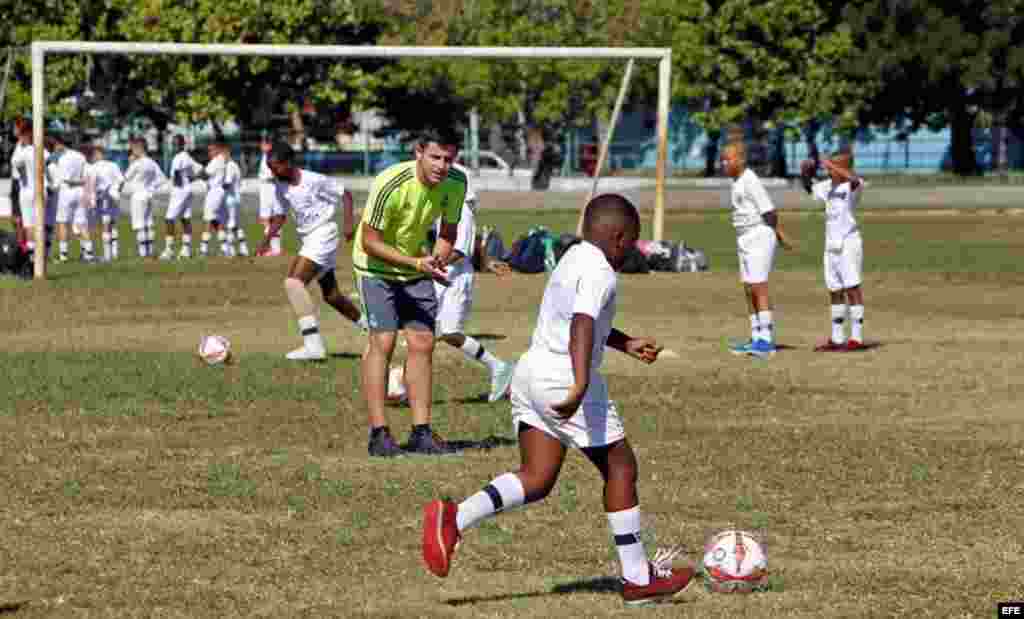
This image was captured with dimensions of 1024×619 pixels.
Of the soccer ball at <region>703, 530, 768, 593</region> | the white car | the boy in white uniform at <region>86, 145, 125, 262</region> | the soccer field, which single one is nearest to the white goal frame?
the boy in white uniform at <region>86, 145, 125, 262</region>

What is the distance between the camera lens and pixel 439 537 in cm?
827

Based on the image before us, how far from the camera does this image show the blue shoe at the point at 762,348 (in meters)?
18.9

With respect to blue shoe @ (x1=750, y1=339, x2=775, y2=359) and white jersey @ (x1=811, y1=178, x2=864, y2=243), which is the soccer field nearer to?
blue shoe @ (x1=750, y1=339, x2=775, y2=359)

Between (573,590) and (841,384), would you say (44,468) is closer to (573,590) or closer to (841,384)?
(573,590)

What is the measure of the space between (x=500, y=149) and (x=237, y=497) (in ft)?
269

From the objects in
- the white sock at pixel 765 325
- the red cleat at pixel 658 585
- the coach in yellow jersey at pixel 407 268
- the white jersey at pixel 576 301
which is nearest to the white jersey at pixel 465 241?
the coach in yellow jersey at pixel 407 268

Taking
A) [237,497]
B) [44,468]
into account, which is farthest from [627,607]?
[44,468]

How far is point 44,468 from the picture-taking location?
12117 millimetres

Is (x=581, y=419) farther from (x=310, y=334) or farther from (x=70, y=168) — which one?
(x=70, y=168)

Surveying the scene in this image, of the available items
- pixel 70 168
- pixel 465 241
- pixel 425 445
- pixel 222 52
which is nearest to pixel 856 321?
pixel 465 241

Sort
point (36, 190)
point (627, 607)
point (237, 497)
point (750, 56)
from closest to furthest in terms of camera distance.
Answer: point (627, 607), point (237, 497), point (36, 190), point (750, 56)

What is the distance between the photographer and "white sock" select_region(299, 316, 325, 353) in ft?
59.7

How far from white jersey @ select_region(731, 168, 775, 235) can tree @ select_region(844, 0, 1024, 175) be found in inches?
2261

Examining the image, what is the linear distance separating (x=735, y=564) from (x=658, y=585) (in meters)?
0.39
